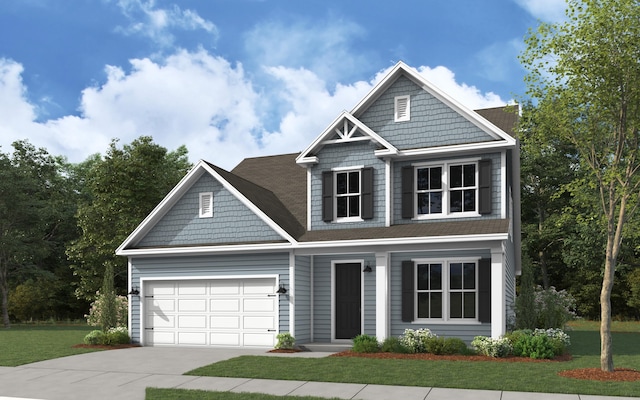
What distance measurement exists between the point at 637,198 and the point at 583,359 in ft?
14.5

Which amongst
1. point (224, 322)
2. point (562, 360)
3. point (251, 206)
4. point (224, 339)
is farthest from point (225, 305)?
point (562, 360)

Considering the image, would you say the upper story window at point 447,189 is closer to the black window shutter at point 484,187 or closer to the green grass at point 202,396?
the black window shutter at point 484,187

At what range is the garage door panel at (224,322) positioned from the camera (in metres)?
19.7

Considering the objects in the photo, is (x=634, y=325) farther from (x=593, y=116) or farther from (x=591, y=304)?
(x=593, y=116)

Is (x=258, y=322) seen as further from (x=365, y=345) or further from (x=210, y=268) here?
(x=365, y=345)

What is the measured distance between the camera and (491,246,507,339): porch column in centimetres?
1691

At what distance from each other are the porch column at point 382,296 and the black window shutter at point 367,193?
1799 mm

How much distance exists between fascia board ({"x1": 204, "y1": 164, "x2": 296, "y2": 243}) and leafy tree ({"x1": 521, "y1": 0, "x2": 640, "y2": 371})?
27.2 ft

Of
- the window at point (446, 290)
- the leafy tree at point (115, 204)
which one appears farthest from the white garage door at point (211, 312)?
the leafy tree at point (115, 204)

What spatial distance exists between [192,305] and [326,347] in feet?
15.6

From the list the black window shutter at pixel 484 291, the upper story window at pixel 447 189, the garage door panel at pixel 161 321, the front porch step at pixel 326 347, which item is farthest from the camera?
the garage door panel at pixel 161 321

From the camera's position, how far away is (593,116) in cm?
1397

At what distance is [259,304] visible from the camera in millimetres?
19438

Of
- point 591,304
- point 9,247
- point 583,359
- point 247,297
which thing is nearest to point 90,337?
point 247,297
